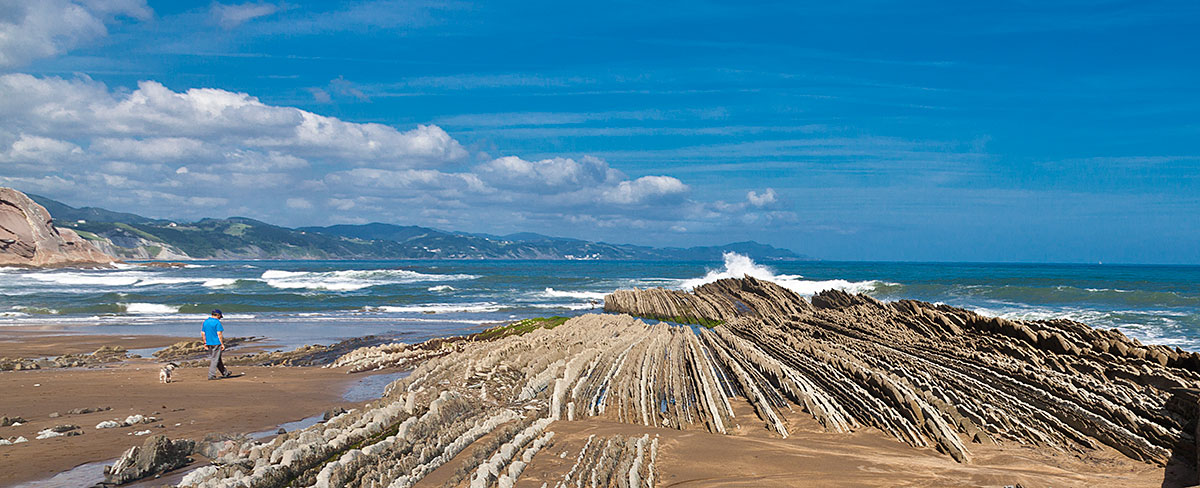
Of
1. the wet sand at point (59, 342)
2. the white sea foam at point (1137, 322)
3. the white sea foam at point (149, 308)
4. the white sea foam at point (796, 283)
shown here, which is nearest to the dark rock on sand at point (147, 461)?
the wet sand at point (59, 342)

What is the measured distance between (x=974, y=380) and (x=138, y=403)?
1094 centimetres

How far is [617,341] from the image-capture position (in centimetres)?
1297

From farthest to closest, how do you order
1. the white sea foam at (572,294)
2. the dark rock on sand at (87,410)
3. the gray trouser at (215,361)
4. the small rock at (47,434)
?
the white sea foam at (572,294) < the gray trouser at (215,361) < the dark rock on sand at (87,410) < the small rock at (47,434)

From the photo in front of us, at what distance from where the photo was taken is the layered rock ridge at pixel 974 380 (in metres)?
6.50

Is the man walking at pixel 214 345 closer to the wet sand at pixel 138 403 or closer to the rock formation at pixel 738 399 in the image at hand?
the wet sand at pixel 138 403

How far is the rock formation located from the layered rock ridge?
0.08 feet

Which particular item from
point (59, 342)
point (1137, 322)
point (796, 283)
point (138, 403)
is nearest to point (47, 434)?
point (138, 403)

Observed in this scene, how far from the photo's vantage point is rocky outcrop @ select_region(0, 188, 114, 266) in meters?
80.2

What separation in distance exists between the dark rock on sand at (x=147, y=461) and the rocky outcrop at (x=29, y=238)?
317ft

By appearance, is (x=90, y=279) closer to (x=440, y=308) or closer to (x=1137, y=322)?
(x=440, y=308)

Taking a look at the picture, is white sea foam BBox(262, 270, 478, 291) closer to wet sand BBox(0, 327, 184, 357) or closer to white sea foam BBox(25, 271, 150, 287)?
white sea foam BBox(25, 271, 150, 287)

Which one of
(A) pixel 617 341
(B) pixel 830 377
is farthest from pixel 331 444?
(A) pixel 617 341

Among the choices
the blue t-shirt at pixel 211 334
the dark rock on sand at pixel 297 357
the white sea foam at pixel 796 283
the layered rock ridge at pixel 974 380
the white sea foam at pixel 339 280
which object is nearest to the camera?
the layered rock ridge at pixel 974 380

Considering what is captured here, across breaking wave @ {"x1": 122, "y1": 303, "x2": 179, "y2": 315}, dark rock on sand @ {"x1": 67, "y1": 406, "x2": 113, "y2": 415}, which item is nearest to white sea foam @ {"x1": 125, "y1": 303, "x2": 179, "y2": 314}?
breaking wave @ {"x1": 122, "y1": 303, "x2": 179, "y2": 315}
